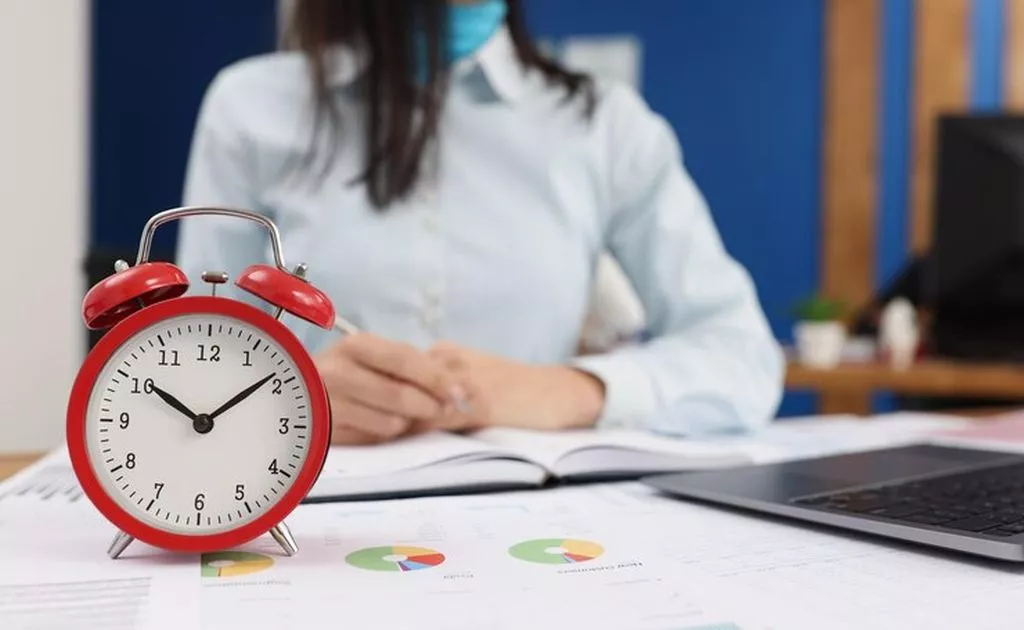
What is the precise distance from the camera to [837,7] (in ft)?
9.91

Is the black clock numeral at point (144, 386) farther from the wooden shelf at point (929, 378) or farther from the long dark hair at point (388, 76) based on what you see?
the wooden shelf at point (929, 378)

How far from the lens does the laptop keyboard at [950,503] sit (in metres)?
0.49

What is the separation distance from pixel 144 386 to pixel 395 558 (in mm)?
139

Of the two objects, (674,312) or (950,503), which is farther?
(674,312)

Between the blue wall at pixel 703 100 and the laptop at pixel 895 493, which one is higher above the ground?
the blue wall at pixel 703 100

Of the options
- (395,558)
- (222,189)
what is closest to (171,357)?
(395,558)

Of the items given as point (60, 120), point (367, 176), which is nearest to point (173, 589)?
point (367, 176)

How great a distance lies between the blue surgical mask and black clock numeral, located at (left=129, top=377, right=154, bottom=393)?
0.76 meters

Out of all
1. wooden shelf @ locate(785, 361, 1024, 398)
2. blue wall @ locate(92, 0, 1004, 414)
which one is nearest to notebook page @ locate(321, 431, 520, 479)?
wooden shelf @ locate(785, 361, 1024, 398)

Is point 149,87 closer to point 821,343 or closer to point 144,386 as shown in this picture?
point 821,343

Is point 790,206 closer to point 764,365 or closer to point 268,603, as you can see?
point 764,365

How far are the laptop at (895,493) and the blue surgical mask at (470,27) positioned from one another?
2.14 feet

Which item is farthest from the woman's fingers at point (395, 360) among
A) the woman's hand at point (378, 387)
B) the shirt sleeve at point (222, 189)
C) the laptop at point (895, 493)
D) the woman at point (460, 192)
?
the shirt sleeve at point (222, 189)

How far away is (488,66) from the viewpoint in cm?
114
